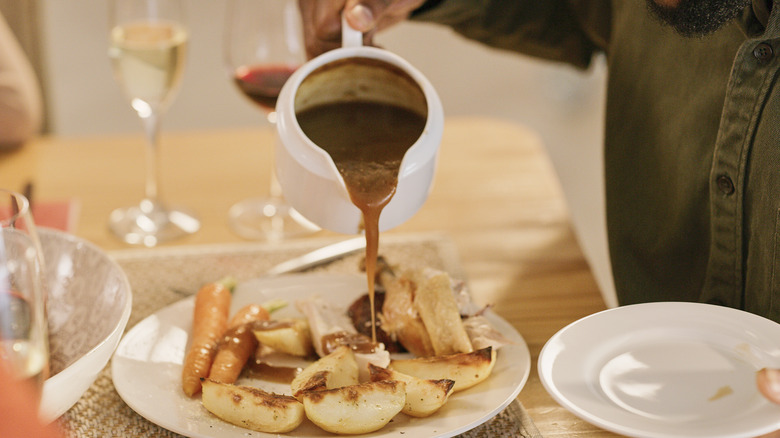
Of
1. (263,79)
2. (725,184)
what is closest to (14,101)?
(263,79)

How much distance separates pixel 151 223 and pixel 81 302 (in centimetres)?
43

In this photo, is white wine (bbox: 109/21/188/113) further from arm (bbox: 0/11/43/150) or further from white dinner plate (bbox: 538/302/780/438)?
white dinner plate (bbox: 538/302/780/438)

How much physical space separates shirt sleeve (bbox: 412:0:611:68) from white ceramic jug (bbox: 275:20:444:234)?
19.0 inches

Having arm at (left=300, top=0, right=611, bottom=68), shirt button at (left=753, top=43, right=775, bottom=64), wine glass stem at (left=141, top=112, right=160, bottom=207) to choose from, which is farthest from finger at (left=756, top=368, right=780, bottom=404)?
wine glass stem at (left=141, top=112, right=160, bottom=207)

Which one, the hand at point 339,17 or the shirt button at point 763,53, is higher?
the shirt button at point 763,53

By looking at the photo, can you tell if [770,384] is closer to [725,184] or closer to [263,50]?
[725,184]

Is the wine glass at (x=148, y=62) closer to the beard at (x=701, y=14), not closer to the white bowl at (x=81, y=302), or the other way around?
the white bowl at (x=81, y=302)

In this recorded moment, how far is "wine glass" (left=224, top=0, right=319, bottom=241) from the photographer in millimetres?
1432

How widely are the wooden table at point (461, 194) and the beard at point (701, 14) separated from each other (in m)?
0.40

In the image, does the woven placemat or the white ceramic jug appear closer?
the white ceramic jug

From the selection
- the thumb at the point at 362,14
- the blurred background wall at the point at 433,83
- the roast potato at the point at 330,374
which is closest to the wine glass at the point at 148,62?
the thumb at the point at 362,14

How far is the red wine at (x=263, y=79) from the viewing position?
143cm

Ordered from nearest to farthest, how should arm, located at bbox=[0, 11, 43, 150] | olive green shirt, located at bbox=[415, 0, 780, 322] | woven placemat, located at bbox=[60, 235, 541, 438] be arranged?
olive green shirt, located at bbox=[415, 0, 780, 322], woven placemat, located at bbox=[60, 235, 541, 438], arm, located at bbox=[0, 11, 43, 150]

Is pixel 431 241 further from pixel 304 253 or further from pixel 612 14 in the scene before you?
pixel 612 14
